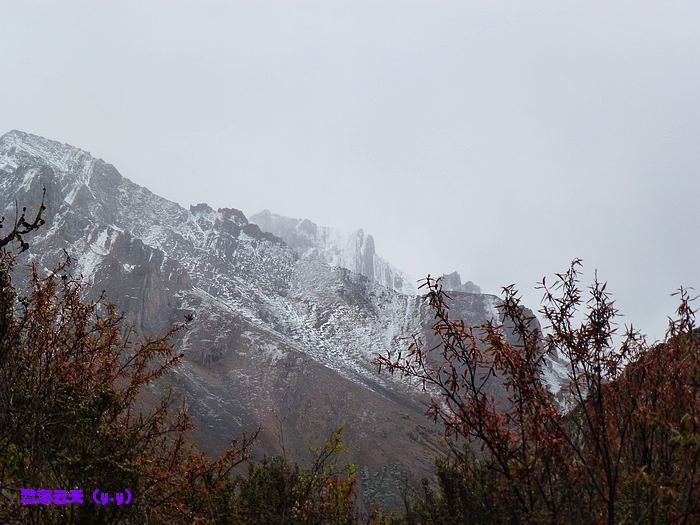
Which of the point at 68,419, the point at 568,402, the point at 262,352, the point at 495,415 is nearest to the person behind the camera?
the point at 495,415

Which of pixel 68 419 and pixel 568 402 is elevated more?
pixel 568 402

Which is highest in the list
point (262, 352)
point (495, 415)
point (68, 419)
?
point (495, 415)

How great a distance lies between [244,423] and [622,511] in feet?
347

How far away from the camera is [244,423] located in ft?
340

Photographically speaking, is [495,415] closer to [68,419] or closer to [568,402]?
[568,402]

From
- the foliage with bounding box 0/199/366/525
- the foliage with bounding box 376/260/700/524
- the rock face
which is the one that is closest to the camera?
the foliage with bounding box 376/260/700/524

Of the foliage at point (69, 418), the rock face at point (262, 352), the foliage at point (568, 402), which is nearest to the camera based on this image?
the foliage at point (568, 402)

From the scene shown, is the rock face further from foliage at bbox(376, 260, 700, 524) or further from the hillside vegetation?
foliage at bbox(376, 260, 700, 524)

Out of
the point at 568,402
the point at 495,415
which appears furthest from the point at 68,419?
the point at 568,402

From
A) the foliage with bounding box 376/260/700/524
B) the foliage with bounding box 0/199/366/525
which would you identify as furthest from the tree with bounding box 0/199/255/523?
the foliage with bounding box 376/260/700/524

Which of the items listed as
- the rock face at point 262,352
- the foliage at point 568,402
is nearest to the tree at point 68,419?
the foliage at point 568,402

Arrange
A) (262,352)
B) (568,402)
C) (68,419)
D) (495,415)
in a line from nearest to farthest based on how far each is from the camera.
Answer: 1. (495,415)
2. (568,402)
3. (68,419)
4. (262,352)

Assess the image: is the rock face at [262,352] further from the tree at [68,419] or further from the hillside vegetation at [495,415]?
the hillside vegetation at [495,415]

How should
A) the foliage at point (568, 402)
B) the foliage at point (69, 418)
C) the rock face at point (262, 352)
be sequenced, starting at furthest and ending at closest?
the rock face at point (262, 352), the foliage at point (69, 418), the foliage at point (568, 402)
